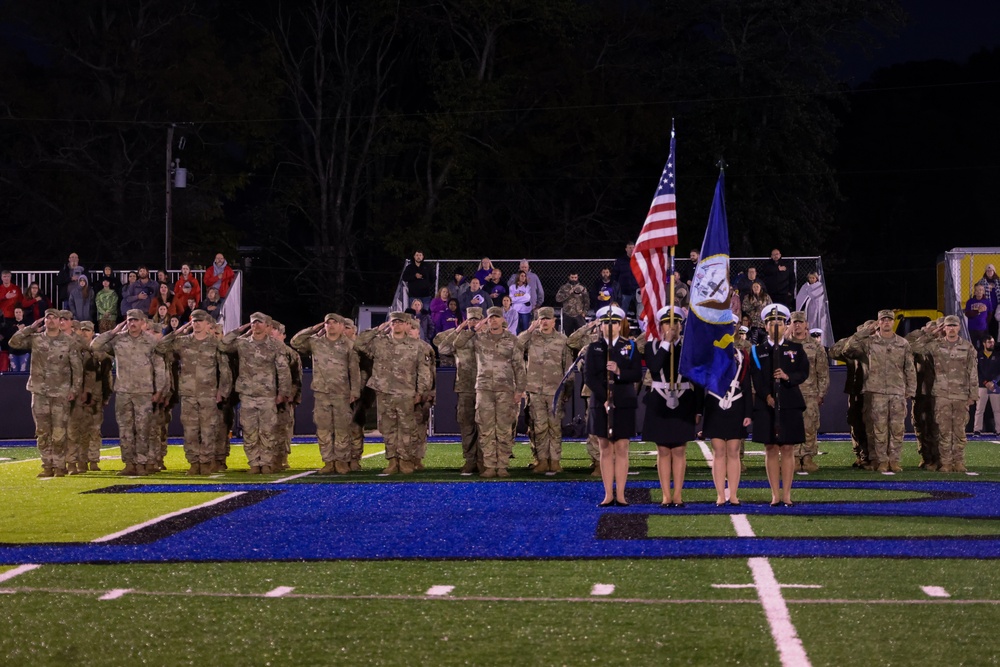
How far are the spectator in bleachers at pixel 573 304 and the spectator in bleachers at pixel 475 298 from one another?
1.34 meters

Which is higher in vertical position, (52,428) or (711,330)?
(711,330)

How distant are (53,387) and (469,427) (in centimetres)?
528

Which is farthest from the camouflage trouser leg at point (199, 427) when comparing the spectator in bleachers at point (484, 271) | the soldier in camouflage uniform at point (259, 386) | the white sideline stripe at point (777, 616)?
the white sideline stripe at point (777, 616)

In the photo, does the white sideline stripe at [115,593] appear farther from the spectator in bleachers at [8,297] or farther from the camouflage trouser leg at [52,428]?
the spectator in bleachers at [8,297]

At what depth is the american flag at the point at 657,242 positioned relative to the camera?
15.0 m

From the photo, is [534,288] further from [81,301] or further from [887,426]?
[887,426]

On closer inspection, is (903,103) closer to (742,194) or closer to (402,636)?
(742,194)

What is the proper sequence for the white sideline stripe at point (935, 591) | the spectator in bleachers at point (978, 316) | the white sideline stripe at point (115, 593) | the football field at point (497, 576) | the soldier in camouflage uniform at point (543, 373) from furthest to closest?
1. the spectator in bleachers at point (978, 316)
2. the soldier in camouflage uniform at point (543, 373)
3. the white sideline stripe at point (115, 593)
4. the white sideline stripe at point (935, 591)
5. the football field at point (497, 576)

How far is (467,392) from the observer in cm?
1905

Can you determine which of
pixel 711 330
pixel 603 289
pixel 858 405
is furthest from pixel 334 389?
pixel 603 289

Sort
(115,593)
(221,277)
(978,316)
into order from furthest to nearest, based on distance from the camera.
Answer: (221,277) < (978,316) < (115,593)

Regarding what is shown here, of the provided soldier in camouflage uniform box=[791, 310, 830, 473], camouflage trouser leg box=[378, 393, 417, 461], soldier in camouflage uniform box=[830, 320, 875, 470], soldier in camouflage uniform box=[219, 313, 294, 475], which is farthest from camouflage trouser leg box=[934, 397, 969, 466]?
soldier in camouflage uniform box=[219, 313, 294, 475]

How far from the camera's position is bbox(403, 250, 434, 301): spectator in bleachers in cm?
2812

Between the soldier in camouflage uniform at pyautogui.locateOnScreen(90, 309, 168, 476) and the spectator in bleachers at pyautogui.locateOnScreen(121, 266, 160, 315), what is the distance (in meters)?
9.53
